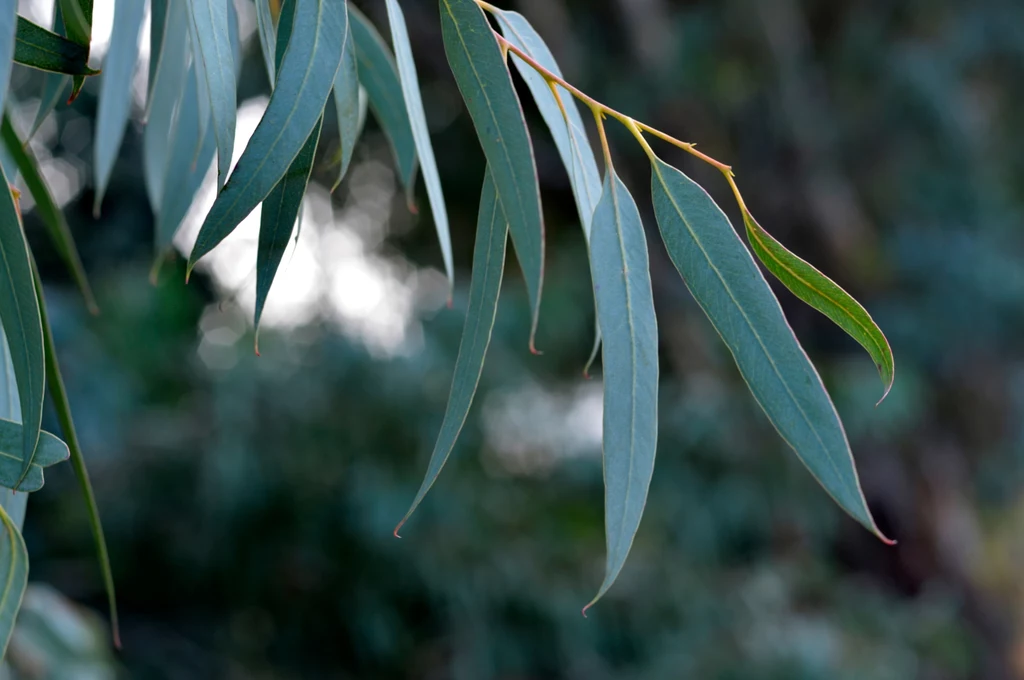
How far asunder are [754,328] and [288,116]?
159 mm

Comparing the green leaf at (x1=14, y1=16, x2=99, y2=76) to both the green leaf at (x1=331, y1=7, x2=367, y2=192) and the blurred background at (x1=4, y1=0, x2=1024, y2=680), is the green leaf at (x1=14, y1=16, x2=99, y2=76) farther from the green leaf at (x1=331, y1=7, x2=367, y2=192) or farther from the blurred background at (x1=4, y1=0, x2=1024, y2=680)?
the blurred background at (x1=4, y1=0, x2=1024, y2=680)

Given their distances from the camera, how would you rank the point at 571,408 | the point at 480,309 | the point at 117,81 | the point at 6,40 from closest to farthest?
the point at 6,40
the point at 480,309
the point at 117,81
the point at 571,408

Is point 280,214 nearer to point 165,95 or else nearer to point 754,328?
point 754,328

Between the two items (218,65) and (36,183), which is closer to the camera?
(218,65)

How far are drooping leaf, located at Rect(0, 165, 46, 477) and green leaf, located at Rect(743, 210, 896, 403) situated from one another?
22 cm

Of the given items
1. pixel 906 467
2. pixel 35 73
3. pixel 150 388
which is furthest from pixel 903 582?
pixel 35 73

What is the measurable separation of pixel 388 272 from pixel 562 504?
0.82m

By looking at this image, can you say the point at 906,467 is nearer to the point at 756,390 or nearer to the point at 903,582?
the point at 903,582

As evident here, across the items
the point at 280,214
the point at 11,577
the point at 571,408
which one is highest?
the point at 280,214

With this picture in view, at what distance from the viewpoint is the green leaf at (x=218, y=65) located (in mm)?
265

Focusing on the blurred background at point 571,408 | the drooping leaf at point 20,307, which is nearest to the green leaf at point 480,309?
the drooping leaf at point 20,307

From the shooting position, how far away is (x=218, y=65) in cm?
28

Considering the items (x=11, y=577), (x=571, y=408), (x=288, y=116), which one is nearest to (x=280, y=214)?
(x=288, y=116)

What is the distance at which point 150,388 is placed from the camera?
5.62 ft
